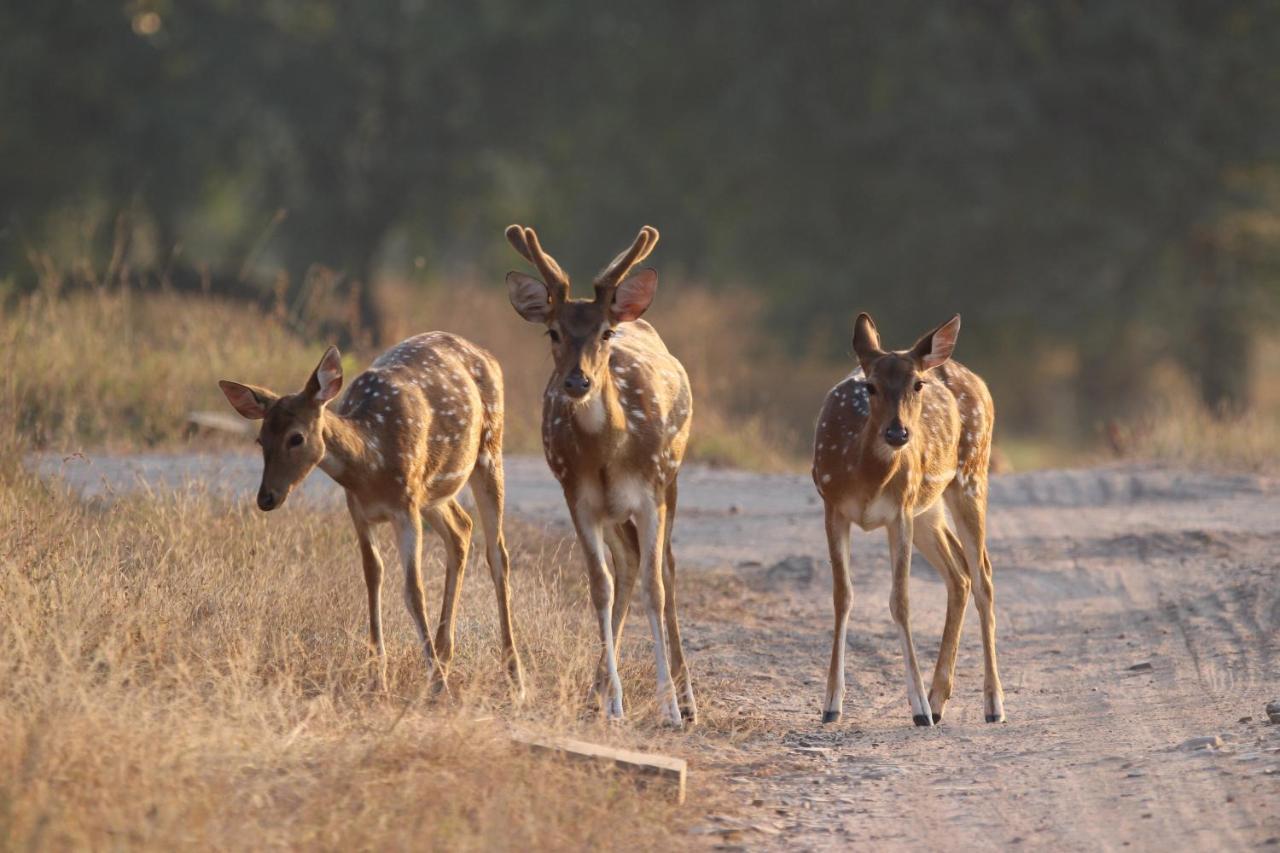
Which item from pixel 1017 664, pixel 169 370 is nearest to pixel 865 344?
pixel 1017 664

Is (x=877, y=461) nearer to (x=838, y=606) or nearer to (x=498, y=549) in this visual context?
(x=838, y=606)

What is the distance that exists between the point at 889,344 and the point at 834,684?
71.3 feet

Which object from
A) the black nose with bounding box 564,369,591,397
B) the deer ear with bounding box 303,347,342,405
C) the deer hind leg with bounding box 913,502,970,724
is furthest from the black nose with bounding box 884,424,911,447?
the deer ear with bounding box 303,347,342,405

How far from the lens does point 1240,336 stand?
2992 centimetres

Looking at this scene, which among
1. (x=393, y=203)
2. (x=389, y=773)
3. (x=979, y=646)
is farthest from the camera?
(x=393, y=203)

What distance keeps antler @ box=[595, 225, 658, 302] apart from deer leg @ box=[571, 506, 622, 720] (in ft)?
3.42

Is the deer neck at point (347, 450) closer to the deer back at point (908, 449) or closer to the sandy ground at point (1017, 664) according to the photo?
the sandy ground at point (1017, 664)

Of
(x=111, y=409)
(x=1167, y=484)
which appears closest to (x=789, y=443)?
(x=1167, y=484)

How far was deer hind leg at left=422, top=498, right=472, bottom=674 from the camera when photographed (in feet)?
31.6

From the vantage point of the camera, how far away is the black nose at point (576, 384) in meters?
8.78

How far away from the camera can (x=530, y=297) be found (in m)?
9.38

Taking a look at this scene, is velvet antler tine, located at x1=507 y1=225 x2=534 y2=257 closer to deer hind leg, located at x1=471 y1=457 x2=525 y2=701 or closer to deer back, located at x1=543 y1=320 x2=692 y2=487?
deer back, located at x1=543 y1=320 x2=692 y2=487

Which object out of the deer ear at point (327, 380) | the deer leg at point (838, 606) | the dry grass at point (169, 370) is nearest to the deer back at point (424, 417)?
the deer ear at point (327, 380)

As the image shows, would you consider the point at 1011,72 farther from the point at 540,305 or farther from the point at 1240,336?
the point at 540,305
